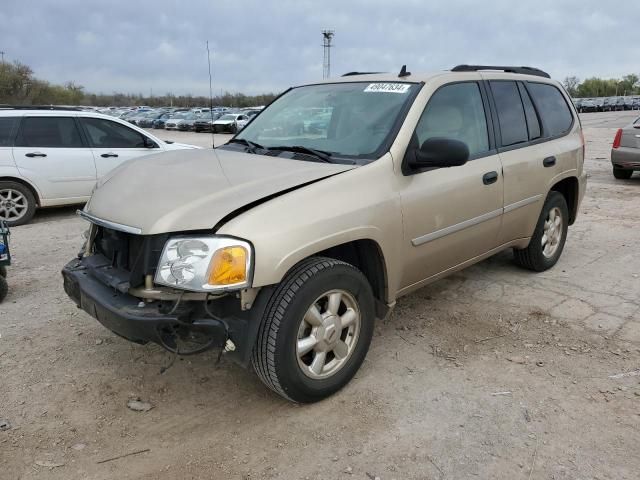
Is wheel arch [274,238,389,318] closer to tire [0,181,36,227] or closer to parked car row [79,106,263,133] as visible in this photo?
tire [0,181,36,227]

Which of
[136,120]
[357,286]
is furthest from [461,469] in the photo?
[136,120]

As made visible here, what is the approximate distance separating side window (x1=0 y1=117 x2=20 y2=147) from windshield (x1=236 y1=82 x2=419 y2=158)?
5052mm

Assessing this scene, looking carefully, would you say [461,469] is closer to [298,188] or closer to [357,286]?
[357,286]

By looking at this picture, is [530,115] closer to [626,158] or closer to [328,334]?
[328,334]

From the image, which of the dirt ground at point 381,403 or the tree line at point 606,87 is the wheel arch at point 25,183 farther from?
the tree line at point 606,87

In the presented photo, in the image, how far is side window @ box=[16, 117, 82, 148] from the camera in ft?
25.5

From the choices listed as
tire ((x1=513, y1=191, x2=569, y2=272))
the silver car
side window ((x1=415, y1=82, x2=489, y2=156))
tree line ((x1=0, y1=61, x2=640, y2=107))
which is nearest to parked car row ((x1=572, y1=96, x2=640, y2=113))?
→ tree line ((x1=0, y1=61, x2=640, y2=107))

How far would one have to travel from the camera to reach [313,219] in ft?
9.18

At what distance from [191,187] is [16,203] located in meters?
5.94

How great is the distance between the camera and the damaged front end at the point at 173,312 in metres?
2.59

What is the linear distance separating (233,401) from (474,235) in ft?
6.83

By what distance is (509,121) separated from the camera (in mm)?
4336

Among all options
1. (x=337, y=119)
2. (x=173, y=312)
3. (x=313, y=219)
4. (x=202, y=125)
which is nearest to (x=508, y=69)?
(x=337, y=119)

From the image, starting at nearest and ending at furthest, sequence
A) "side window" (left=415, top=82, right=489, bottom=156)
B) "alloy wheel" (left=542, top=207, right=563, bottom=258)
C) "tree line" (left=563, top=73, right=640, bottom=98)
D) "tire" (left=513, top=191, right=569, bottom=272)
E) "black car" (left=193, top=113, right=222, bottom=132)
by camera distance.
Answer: "side window" (left=415, top=82, right=489, bottom=156) → "tire" (left=513, top=191, right=569, bottom=272) → "alloy wheel" (left=542, top=207, right=563, bottom=258) → "black car" (left=193, top=113, right=222, bottom=132) → "tree line" (left=563, top=73, right=640, bottom=98)
